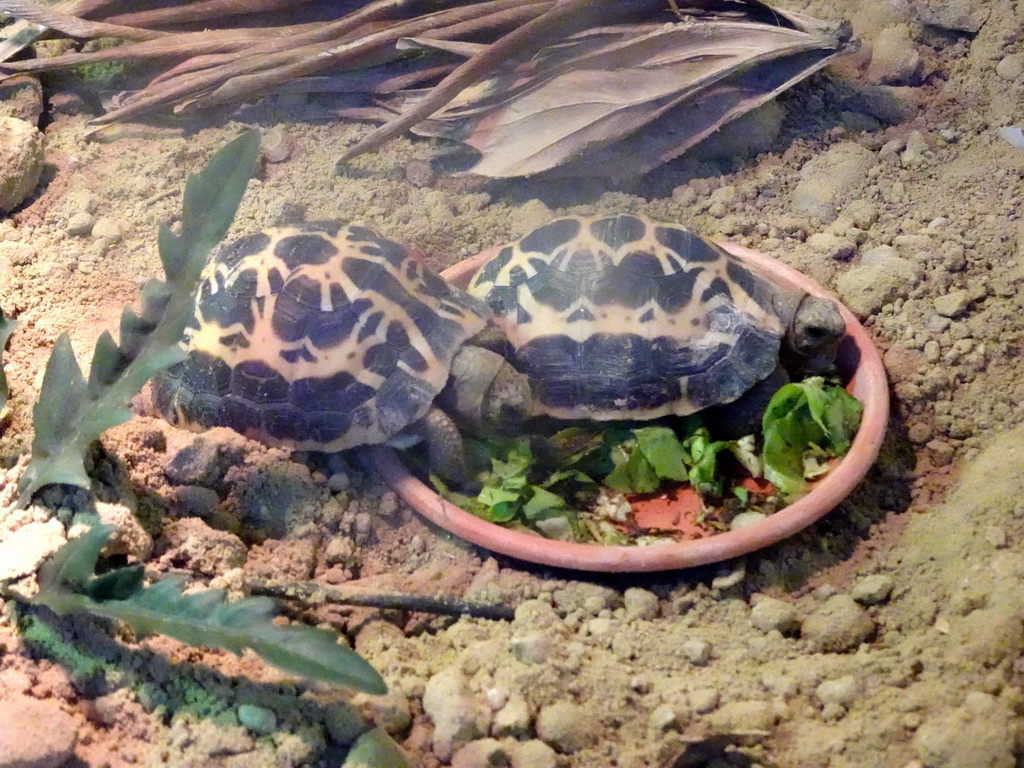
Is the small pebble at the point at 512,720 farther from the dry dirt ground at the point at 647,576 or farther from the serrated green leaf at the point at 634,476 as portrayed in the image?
the serrated green leaf at the point at 634,476

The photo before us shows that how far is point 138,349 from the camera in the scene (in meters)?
2.06

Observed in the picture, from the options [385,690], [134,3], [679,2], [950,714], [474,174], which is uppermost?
[134,3]

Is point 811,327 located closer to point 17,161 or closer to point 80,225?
point 80,225

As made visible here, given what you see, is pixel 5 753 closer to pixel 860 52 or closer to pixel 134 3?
pixel 134 3

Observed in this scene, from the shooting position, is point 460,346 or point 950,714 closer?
point 950,714

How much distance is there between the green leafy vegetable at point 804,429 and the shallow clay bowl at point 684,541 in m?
0.06

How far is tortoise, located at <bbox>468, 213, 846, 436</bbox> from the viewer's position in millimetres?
2541

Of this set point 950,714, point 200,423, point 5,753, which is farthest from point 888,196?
point 5,753

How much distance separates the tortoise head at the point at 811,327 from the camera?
8.48ft

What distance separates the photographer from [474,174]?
346cm

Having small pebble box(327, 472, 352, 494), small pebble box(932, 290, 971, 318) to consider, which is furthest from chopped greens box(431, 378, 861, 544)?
small pebble box(932, 290, 971, 318)

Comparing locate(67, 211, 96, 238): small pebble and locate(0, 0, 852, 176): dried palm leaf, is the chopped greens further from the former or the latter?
locate(67, 211, 96, 238): small pebble

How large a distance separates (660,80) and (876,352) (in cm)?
134

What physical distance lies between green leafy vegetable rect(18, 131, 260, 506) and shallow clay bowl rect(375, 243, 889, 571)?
75 cm
